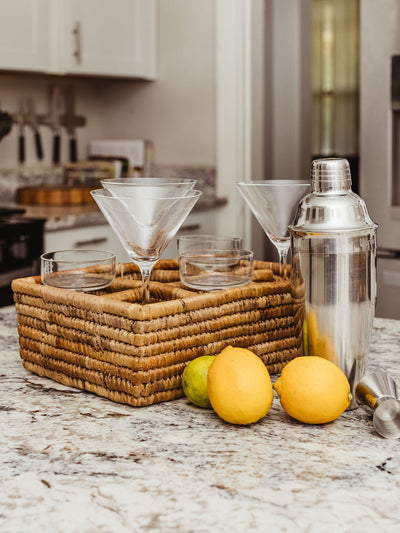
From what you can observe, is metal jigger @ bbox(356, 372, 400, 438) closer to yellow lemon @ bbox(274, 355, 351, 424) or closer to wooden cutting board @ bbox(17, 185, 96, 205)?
yellow lemon @ bbox(274, 355, 351, 424)

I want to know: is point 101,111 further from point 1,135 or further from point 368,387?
point 368,387

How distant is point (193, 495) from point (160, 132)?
2940mm

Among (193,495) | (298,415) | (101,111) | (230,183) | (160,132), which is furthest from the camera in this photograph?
(101,111)

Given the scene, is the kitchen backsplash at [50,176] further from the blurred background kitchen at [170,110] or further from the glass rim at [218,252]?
the glass rim at [218,252]

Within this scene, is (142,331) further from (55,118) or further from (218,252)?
(55,118)

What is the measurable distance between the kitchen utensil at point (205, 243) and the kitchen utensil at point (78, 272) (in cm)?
11

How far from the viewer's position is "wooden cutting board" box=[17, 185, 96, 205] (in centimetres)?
293

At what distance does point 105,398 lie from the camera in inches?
33.3

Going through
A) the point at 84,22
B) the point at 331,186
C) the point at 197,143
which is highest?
the point at 84,22

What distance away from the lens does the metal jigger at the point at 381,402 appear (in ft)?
2.36

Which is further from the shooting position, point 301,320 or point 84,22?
point 84,22

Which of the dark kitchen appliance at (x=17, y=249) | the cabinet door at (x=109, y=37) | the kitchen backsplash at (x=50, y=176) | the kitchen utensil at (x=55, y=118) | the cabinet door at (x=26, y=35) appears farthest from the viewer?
the kitchen utensil at (x=55, y=118)

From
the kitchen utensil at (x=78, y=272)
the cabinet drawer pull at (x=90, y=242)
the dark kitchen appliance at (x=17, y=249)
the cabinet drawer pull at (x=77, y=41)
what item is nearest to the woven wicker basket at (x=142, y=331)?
the kitchen utensil at (x=78, y=272)

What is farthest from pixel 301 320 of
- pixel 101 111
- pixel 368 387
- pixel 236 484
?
pixel 101 111
